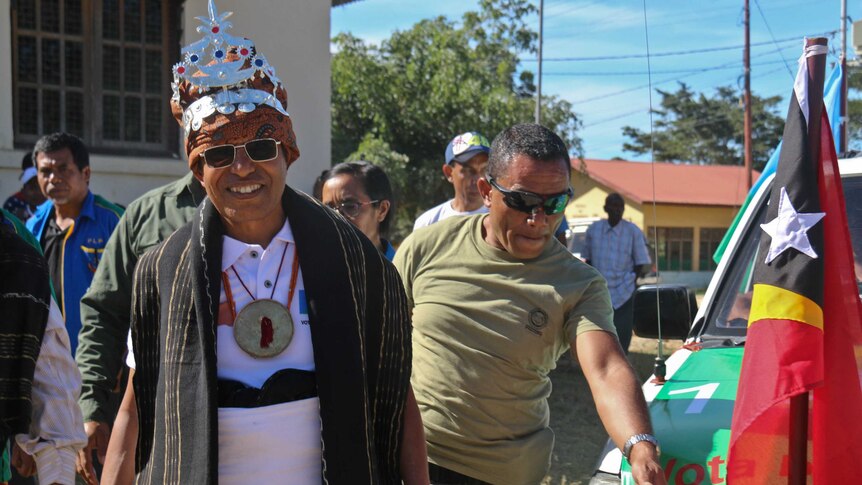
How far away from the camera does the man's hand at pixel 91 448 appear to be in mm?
3146

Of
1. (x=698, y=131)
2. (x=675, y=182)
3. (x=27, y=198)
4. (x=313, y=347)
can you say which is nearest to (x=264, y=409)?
(x=313, y=347)

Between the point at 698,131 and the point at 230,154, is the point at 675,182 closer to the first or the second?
the point at 698,131

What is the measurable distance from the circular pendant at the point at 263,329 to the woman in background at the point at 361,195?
216 cm

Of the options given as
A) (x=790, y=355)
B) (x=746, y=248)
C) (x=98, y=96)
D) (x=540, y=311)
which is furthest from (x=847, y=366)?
(x=98, y=96)

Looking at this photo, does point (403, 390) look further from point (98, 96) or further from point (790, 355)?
point (98, 96)

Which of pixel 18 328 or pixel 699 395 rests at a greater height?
pixel 18 328

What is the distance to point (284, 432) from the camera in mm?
2227

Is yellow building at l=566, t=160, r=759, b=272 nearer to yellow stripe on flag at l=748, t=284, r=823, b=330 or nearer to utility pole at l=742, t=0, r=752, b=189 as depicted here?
utility pole at l=742, t=0, r=752, b=189

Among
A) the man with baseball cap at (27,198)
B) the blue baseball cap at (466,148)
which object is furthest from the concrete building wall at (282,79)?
the blue baseball cap at (466,148)

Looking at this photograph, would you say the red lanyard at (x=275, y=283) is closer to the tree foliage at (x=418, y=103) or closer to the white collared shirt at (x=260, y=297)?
the white collared shirt at (x=260, y=297)

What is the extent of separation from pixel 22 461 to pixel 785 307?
2.47 metres

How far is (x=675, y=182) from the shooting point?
137 ft

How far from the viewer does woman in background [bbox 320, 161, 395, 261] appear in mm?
4504

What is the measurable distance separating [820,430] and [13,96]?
290 inches
